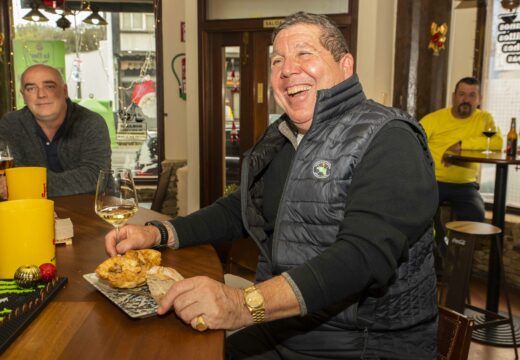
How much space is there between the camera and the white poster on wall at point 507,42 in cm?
449

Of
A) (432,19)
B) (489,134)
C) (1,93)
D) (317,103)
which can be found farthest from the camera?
(1,93)

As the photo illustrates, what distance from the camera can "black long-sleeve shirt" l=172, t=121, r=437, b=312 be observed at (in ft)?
3.59

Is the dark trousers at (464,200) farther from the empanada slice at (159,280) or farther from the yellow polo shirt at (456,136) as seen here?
the empanada slice at (159,280)

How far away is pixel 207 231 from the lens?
1587 millimetres

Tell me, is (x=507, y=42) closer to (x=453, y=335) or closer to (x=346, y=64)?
(x=346, y=64)

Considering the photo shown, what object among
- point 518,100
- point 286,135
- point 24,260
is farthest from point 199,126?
point 24,260

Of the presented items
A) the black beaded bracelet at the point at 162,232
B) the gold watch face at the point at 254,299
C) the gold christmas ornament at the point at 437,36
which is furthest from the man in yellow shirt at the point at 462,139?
the gold watch face at the point at 254,299

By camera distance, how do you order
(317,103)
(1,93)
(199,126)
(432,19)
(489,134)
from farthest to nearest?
1. (1,93)
2. (199,126)
3. (432,19)
4. (489,134)
5. (317,103)

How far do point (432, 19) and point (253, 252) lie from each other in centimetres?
317

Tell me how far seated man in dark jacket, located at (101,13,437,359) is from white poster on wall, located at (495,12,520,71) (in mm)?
3609

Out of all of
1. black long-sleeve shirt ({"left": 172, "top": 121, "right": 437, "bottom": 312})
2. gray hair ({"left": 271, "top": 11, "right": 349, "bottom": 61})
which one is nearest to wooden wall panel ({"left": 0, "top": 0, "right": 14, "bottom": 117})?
gray hair ({"left": 271, "top": 11, "right": 349, "bottom": 61})

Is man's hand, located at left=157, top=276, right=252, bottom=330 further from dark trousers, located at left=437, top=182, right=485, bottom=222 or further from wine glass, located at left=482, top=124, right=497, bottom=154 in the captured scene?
dark trousers, located at left=437, top=182, right=485, bottom=222

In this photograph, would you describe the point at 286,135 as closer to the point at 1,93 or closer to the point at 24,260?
the point at 24,260

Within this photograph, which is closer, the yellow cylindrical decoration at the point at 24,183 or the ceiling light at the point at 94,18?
the yellow cylindrical decoration at the point at 24,183
